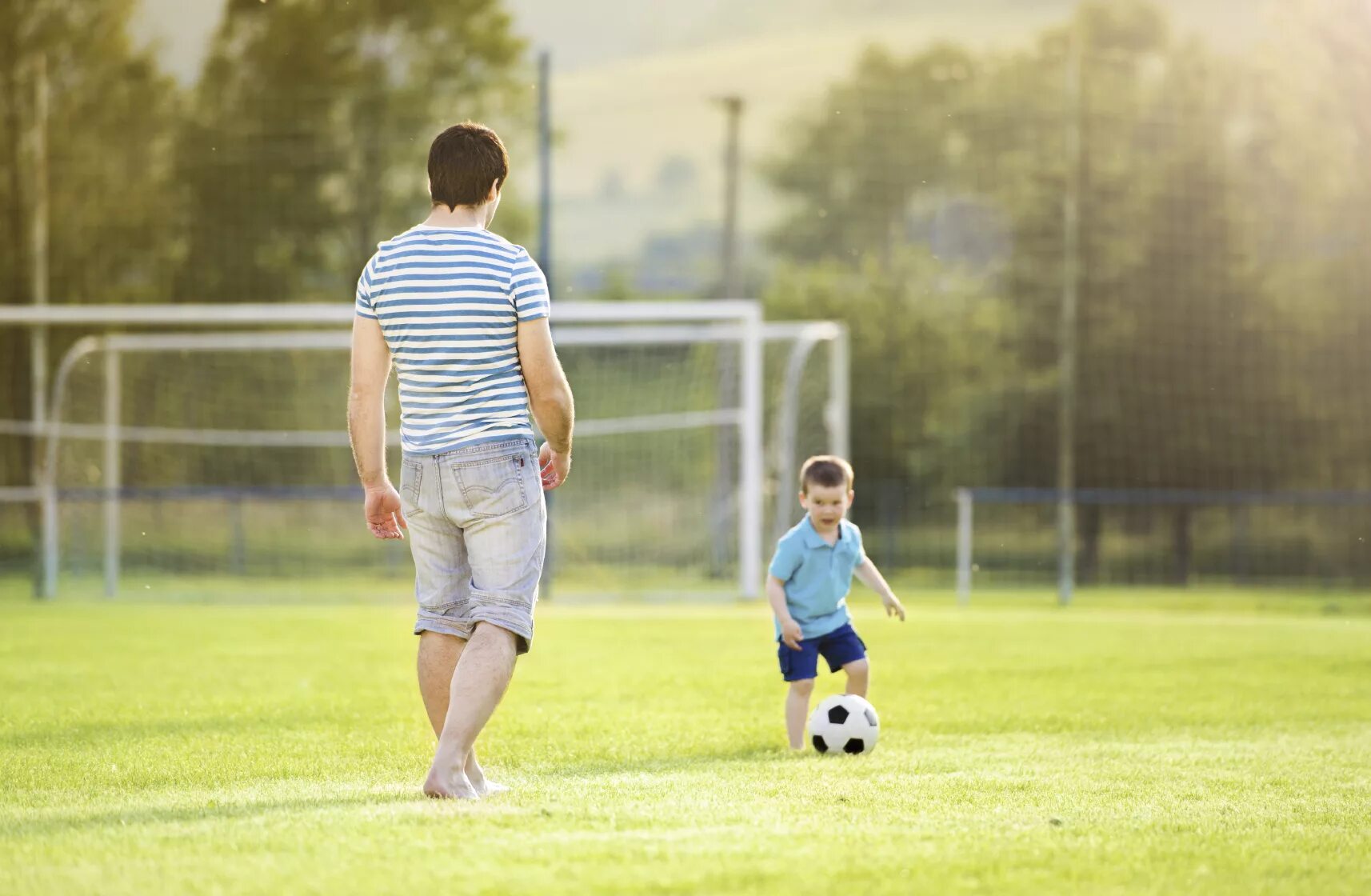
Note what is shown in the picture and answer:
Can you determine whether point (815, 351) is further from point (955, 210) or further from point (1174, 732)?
point (1174, 732)

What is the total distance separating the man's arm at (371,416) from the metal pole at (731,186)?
72.1 ft

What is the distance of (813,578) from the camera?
6.52 m

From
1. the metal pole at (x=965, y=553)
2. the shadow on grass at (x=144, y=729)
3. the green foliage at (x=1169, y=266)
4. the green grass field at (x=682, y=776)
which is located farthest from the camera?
the green foliage at (x=1169, y=266)

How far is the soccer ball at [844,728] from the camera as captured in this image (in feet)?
19.7

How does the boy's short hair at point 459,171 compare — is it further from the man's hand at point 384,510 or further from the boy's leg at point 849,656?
the boy's leg at point 849,656

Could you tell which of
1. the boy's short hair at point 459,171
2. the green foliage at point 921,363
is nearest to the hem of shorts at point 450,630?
the boy's short hair at point 459,171

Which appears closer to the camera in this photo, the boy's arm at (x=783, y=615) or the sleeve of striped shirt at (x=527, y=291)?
the sleeve of striped shirt at (x=527, y=291)

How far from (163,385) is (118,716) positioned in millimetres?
16123

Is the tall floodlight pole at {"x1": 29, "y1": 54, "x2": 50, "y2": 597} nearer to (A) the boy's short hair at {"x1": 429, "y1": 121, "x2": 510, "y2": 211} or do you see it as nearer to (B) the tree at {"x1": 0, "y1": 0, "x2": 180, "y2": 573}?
(B) the tree at {"x1": 0, "y1": 0, "x2": 180, "y2": 573}

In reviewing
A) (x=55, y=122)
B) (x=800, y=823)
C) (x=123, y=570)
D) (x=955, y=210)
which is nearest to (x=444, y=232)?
(x=800, y=823)

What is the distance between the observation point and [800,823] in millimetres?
4277

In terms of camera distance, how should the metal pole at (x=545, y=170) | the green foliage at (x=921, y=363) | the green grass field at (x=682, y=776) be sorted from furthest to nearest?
the green foliage at (x=921, y=363)
the metal pole at (x=545, y=170)
the green grass field at (x=682, y=776)

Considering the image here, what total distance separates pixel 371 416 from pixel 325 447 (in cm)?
2169

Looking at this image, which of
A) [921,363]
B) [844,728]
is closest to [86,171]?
[921,363]
